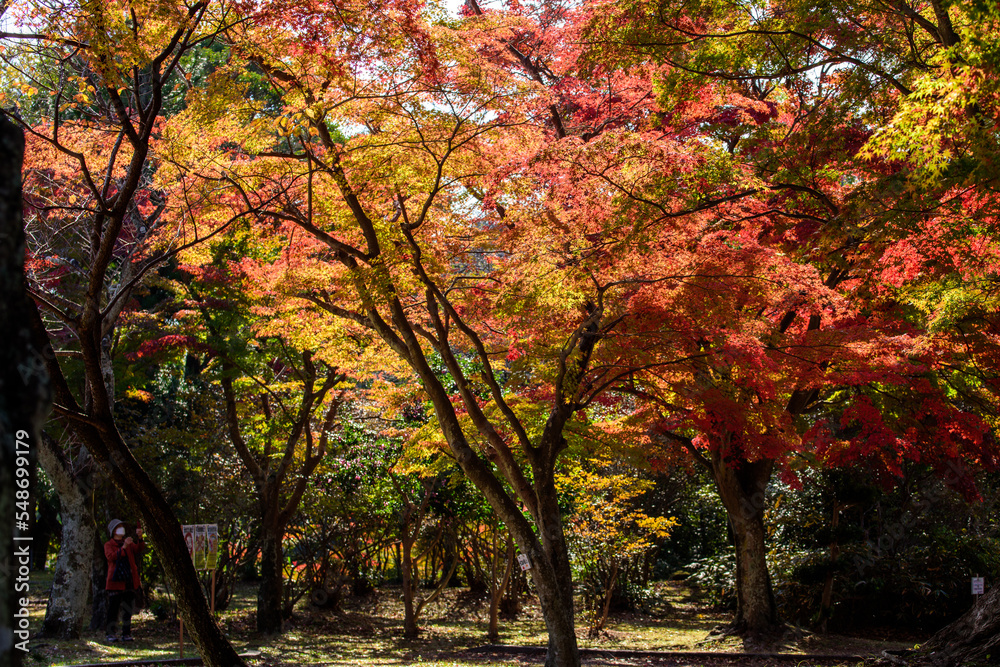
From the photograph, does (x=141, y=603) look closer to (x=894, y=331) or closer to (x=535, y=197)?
(x=535, y=197)

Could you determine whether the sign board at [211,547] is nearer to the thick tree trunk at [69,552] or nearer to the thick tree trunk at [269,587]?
the thick tree trunk at [69,552]

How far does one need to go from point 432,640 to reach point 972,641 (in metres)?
8.02

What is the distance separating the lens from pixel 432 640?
12031 mm

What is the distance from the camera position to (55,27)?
5074mm

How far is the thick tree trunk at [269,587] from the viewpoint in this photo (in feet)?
38.5

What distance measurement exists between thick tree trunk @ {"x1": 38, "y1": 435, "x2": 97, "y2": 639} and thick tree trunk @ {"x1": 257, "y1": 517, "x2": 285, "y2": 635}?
8.65 feet

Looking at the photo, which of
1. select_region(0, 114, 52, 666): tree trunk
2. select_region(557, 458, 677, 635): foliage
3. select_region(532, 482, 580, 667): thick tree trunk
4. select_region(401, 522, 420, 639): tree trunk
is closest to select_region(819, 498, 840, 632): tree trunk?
select_region(557, 458, 677, 635): foliage

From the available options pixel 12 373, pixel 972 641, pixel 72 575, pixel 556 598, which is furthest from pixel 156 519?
pixel 972 641

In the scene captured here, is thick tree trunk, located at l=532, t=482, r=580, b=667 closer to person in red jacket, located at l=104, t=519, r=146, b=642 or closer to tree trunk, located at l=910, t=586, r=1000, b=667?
tree trunk, located at l=910, t=586, r=1000, b=667

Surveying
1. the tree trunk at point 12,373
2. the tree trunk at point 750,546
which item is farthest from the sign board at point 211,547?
the tree trunk at point 12,373

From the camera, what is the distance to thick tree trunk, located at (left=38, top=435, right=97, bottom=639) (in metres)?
9.26

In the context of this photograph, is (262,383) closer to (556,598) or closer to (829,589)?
(556,598)

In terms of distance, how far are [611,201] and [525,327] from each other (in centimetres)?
184

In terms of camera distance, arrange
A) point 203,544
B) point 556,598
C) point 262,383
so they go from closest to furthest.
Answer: point 556,598 → point 203,544 → point 262,383
